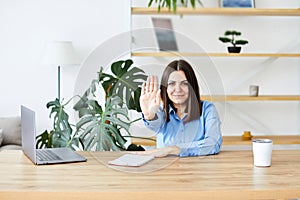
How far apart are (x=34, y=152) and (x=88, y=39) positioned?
2.69 meters

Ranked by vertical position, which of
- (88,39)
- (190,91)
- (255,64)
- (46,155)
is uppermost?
(88,39)

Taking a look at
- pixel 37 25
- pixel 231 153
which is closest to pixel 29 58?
pixel 37 25

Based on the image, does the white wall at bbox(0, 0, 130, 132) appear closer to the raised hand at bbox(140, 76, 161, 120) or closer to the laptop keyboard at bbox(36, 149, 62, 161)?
the laptop keyboard at bbox(36, 149, 62, 161)

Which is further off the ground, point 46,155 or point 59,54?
point 59,54

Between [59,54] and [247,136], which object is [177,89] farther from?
[247,136]

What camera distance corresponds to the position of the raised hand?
201 cm

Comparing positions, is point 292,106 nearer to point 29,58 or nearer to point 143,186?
point 29,58

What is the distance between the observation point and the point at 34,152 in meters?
2.04

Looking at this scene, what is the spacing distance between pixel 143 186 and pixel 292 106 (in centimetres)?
327

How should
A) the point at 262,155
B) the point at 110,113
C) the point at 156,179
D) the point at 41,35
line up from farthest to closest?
the point at 41,35, the point at 110,113, the point at 262,155, the point at 156,179

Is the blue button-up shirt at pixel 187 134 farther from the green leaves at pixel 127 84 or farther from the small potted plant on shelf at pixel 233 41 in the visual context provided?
the small potted plant on shelf at pixel 233 41

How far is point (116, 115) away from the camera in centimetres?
272

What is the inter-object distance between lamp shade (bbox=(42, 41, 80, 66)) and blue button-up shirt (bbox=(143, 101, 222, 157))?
219 centimetres

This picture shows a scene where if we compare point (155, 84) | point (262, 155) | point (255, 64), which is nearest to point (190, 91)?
point (155, 84)
